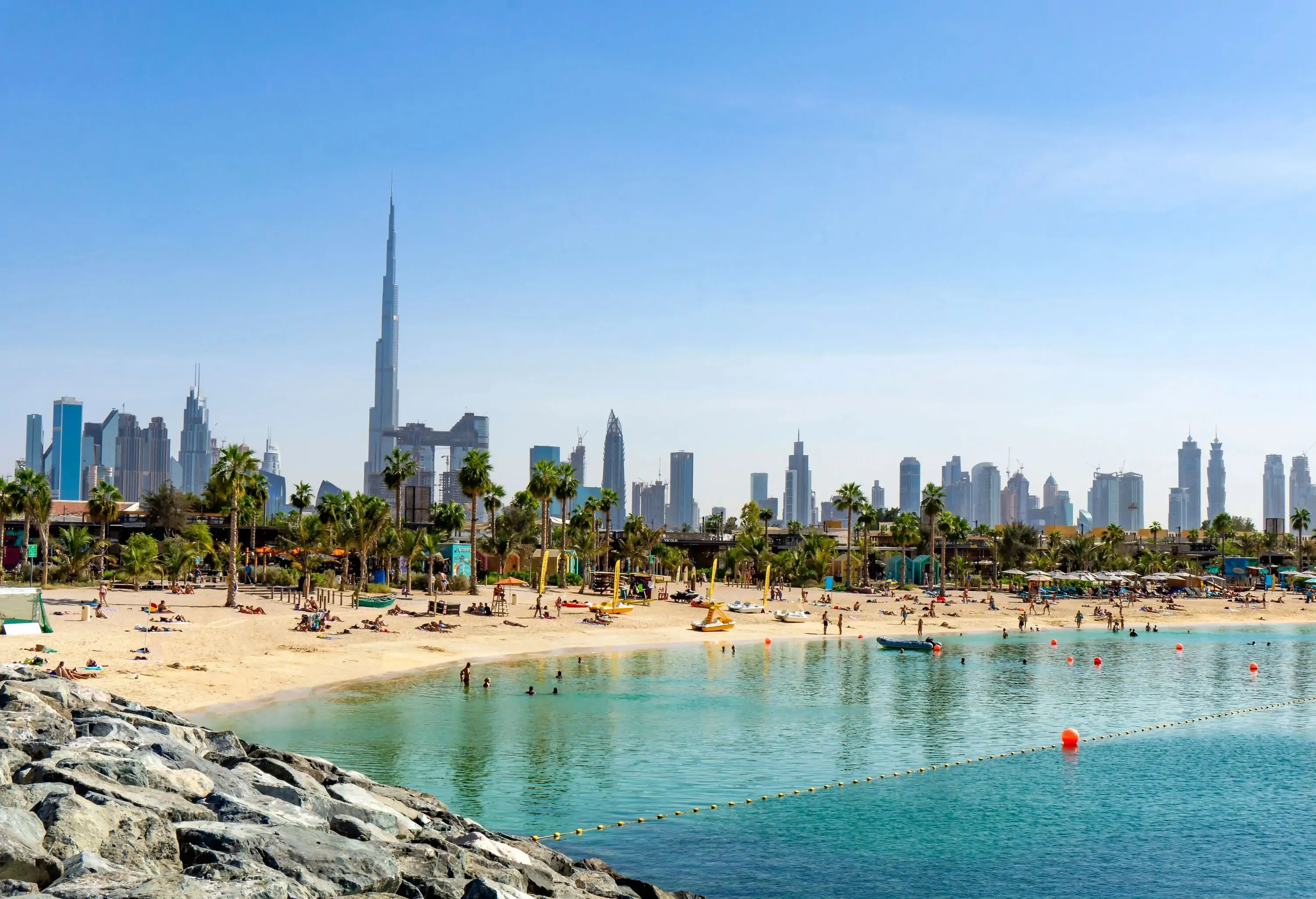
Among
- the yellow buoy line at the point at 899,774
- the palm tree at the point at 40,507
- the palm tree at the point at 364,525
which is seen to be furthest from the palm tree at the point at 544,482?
the yellow buoy line at the point at 899,774

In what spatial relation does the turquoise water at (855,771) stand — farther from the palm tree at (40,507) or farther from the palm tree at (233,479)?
the palm tree at (40,507)

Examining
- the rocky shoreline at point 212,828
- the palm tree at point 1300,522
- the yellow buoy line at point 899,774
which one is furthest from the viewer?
the palm tree at point 1300,522

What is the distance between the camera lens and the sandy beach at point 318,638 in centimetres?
4284

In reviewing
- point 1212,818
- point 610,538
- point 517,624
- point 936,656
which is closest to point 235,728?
point 1212,818

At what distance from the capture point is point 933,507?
123 metres

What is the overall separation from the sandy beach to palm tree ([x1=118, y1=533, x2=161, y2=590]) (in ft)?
11.7

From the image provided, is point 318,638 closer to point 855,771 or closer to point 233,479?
point 233,479

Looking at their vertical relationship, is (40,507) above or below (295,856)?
above

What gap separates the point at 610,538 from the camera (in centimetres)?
12962

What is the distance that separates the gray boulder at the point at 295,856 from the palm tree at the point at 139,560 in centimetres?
6555

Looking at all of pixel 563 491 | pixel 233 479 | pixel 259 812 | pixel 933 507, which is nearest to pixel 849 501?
pixel 933 507

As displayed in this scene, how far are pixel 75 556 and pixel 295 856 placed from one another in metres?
73.4

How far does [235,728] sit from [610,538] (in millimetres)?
94618

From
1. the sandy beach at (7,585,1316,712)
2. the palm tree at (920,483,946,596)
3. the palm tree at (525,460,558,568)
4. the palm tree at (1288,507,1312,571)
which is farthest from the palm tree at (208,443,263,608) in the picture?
the palm tree at (1288,507,1312,571)
